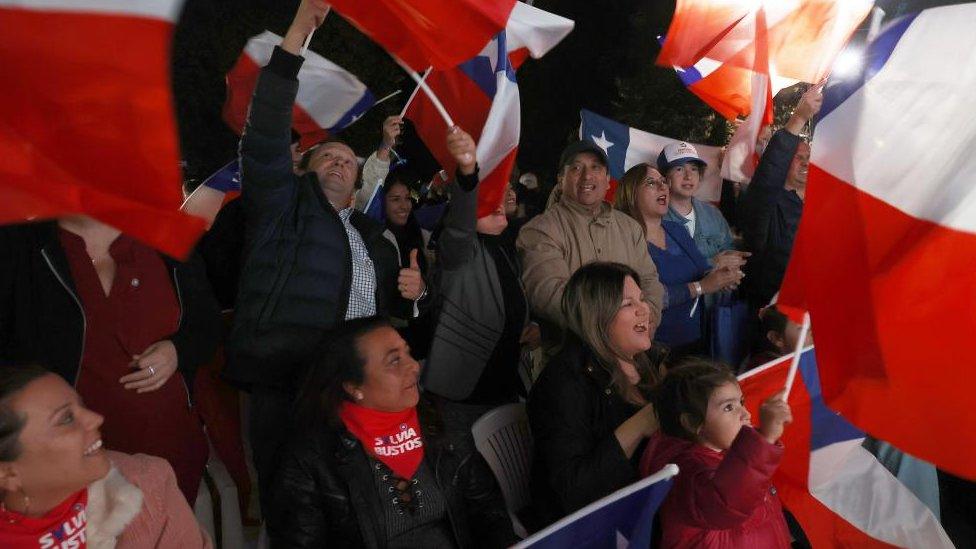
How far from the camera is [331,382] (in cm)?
258

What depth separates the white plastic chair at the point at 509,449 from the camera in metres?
2.81

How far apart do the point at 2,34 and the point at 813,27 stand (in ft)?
14.3

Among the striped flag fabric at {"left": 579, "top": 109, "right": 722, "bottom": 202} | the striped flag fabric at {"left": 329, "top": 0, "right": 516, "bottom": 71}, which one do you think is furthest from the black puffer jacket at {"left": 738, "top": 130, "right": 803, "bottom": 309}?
the striped flag fabric at {"left": 329, "top": 0, "right": 516, "bottom": 71}

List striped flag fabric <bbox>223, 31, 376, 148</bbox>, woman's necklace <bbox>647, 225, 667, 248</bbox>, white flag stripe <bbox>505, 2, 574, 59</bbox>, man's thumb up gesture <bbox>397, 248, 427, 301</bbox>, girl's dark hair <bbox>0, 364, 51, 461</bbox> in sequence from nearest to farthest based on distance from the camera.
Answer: girl's dark hair <bbox>0, 364, 51, 461</bbox> → man's thumb up gesture <bbox>397, 248, 427, 301</bbox> → white flag stripe <bbox>505, 2, 574, 59</bbox> → striped flag fabric <bbox>223, 31, 376, 148</bbox> → woman's necklace <bbox>647, 225, 667, 248</bbox>

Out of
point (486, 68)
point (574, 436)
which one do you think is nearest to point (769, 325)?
point (574, 436)

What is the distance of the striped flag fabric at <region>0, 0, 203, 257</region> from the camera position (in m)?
1.47

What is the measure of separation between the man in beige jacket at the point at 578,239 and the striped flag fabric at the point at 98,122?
216 cm

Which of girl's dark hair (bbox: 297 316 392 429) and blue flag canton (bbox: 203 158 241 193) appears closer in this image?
girl's dark hair (bbox: 297 316 392 429)

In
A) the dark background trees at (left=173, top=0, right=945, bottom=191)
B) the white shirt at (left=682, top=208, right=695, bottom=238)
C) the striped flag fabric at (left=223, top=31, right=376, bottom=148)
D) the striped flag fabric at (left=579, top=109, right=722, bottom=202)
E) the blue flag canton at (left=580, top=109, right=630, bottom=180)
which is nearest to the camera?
the striped flag fabric at (left=223, top=31, right=376, bottom=148)

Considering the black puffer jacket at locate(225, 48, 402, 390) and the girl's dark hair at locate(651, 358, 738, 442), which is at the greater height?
the girl's dark hair at locate(651, 358, 738, 442)

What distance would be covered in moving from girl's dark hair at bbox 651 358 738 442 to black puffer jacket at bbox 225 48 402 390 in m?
1.16

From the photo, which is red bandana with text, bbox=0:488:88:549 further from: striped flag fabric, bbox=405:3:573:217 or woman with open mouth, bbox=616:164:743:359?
woman with open mouth, bbox=616:164:743:359

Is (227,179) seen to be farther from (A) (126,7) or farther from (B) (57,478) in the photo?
(A) (126,7)

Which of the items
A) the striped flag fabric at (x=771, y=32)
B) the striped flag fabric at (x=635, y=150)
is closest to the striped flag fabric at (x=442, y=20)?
the striped flag fabric at (x=771, y=32)
